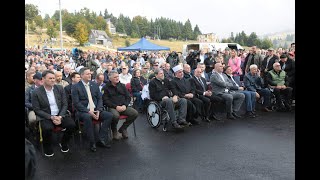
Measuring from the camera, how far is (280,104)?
894 centimetres

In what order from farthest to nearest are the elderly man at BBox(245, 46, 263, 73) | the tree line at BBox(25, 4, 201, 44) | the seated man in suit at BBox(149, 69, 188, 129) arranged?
the tree line at BBox(25, 4, 201, 44) → the elderly man at BBox(245, 46, 263, 73) → the seated man in suit at BBox(149, 69, 188, 129)

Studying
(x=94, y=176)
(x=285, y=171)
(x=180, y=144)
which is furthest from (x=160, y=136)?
(x=285, y=171)

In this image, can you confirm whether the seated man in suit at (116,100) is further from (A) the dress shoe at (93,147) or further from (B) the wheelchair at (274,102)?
(B) the wheelchair at (274,102)

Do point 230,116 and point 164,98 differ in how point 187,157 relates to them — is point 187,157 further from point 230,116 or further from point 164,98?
point 230,116

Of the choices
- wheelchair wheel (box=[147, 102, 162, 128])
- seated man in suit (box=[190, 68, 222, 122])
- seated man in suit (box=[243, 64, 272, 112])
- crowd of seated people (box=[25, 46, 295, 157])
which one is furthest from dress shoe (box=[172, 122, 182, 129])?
seated man in suit (box=[243, 64, 272, 112])

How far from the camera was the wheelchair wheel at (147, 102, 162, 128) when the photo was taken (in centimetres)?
692

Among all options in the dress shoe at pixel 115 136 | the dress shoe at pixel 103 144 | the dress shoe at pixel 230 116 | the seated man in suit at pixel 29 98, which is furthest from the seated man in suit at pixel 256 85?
the seated man in suit at pixel 29 98

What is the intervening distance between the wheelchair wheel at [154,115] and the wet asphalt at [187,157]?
6.6 inches

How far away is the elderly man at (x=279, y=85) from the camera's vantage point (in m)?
8.91

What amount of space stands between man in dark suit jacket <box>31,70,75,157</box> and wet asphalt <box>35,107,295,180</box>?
281 millimetres

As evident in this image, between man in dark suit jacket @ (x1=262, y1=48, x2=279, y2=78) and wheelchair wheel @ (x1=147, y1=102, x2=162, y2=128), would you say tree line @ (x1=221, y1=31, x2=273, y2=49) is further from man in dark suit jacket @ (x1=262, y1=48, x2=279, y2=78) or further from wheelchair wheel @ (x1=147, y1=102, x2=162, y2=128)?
wheelchair wheel @ (x1=147, y1=102, x2=162, y2=128)

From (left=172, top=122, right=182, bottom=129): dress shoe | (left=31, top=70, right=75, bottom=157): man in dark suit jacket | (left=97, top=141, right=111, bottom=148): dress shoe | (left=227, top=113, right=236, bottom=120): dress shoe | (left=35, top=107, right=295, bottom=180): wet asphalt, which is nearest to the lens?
(left=35, top=107, right=295, bottom=180): wet asphalt
